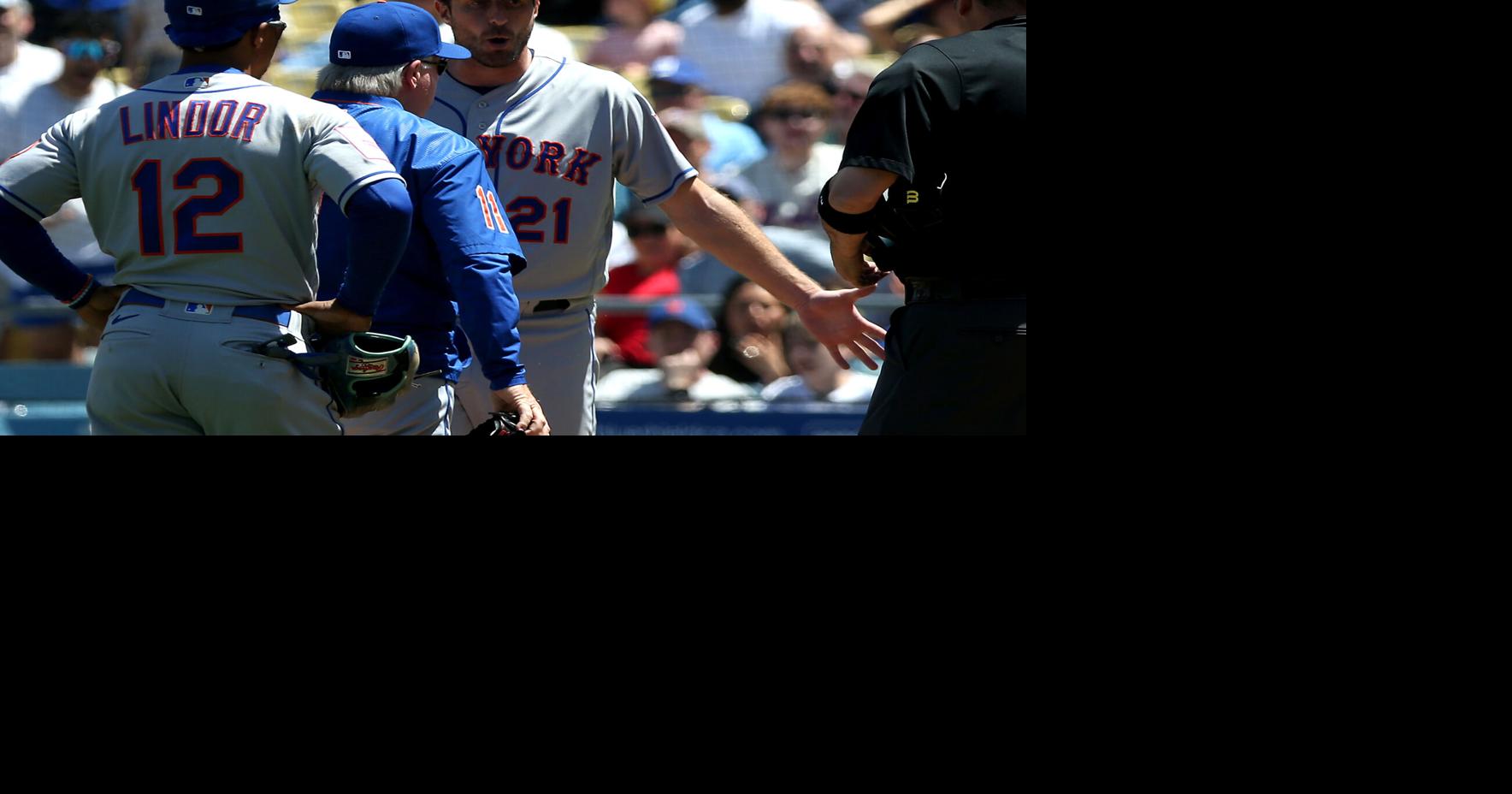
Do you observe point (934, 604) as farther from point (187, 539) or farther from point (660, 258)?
point (660, 258)

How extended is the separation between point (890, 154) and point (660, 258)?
3.35 meters

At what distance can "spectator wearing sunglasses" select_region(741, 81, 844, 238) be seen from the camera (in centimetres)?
606

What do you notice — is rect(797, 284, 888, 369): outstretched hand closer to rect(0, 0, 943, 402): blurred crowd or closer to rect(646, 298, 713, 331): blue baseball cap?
rect(0, 0, 943, 402): blurred crowd

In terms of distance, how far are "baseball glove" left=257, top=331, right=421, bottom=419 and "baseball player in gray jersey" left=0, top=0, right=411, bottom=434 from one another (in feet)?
0.09

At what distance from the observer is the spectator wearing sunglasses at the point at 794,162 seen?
606 centimetres

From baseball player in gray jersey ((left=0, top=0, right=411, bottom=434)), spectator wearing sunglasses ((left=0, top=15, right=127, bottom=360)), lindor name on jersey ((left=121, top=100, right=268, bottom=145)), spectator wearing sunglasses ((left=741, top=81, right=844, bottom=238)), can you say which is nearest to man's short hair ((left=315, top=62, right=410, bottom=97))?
baseball player in gray jersey ((left=0, top=0, right=411, bottom=434))

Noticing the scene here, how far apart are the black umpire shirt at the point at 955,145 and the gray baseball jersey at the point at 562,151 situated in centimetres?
89

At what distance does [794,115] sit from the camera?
611cm

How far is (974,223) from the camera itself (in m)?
2.87

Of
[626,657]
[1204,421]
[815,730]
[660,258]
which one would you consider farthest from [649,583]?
[660,258]

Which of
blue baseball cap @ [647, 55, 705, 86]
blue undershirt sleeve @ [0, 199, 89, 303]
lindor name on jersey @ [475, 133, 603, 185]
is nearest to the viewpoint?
blue undershirt sleeve @ [0, 199, 89, 303]

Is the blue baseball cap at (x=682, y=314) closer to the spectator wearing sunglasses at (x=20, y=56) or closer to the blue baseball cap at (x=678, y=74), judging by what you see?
the blue baseball cap at (x=678, y=74)

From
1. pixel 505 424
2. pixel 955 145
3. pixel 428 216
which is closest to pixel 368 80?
pixel 428 216

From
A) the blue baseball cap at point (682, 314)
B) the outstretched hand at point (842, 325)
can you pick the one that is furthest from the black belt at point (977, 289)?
the blue baseball cap at point (682, 314)
